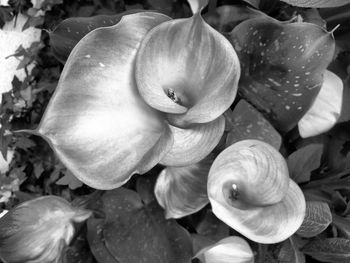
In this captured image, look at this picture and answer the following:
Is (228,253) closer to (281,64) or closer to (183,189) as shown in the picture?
(183,189)

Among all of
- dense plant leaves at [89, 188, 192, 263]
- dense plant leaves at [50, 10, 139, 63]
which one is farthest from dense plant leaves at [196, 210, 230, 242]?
dense plant leaves at [50, 10, 139, 63]

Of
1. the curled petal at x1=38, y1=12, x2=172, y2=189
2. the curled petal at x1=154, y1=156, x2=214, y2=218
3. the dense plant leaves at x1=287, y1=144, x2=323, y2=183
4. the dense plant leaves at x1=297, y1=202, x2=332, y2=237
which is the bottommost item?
the dense plant leaves at x1=297, y1=202, x2=332, y2=237

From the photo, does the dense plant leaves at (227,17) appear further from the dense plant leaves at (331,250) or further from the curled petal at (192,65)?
the dense plant leaves at (331,250)

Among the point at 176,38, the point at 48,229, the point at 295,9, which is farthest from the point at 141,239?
the point at 295,9

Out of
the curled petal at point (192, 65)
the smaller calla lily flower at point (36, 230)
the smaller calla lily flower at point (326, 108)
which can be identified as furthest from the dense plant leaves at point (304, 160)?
the smaller calla lily flower at point (36, 230)

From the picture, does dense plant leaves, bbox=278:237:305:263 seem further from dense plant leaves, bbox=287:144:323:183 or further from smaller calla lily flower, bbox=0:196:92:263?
smaller calla lily flower, bbox=0:196:92:263

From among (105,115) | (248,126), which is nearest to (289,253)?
(248,126)

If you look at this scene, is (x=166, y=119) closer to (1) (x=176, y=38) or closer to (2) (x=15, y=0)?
(1) (x=176, y=38)
